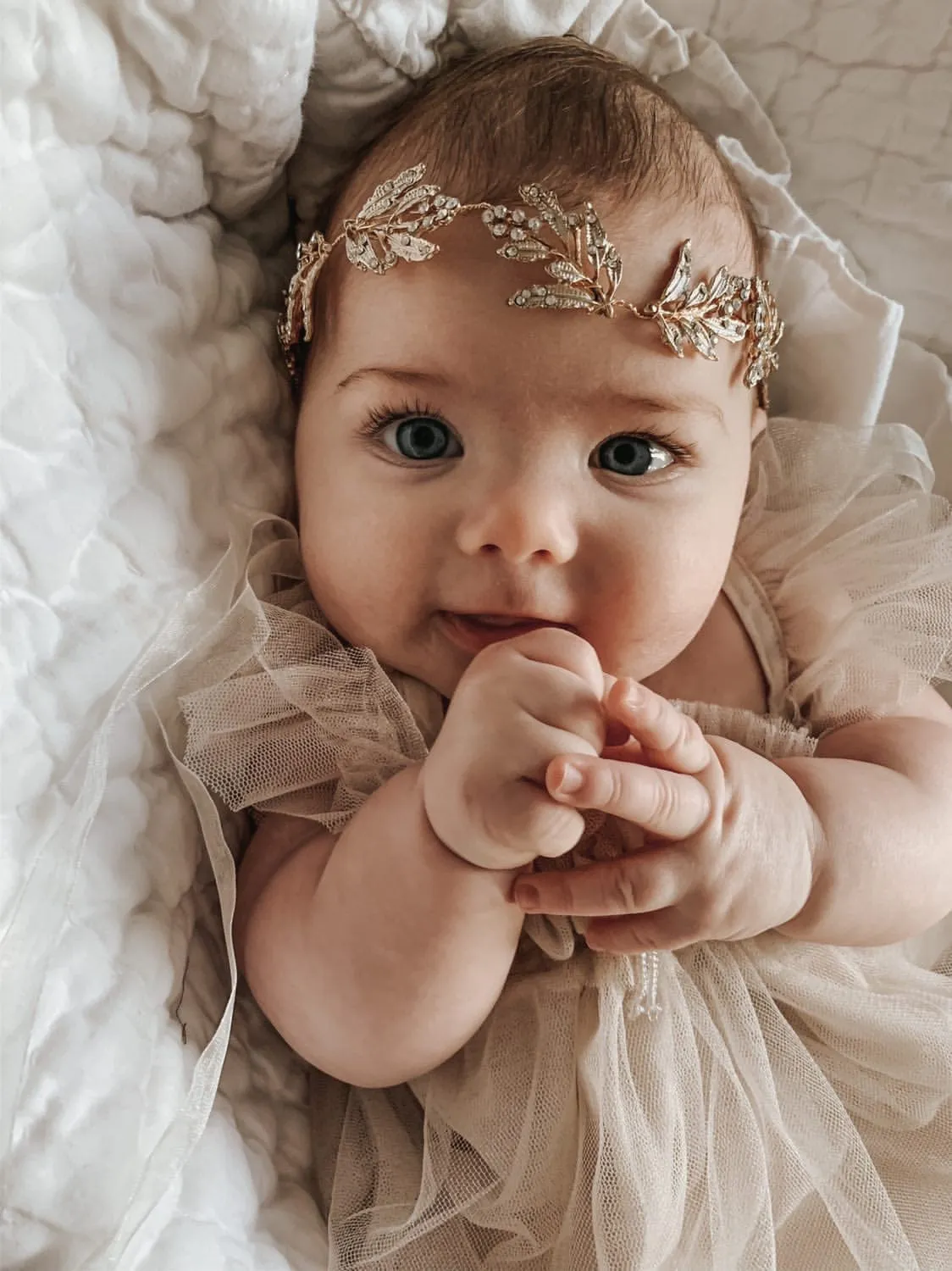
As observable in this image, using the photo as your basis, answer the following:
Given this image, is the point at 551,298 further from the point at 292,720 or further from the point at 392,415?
the point at 292,720

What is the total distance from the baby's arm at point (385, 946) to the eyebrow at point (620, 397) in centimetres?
28

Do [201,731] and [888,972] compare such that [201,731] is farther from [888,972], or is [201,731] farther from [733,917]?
[888,972]

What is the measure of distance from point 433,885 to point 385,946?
0.06 m

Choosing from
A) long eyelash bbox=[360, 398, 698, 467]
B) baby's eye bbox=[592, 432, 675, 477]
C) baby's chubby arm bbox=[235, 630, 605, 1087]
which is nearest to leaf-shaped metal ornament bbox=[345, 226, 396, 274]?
long eyelash bbox=[360, 398, 698, 467]

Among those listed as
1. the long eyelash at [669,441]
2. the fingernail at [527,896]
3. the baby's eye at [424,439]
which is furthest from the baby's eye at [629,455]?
the fingernail at [527,896]

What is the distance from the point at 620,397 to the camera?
2.73ft

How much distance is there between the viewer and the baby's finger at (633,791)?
2.10 feet

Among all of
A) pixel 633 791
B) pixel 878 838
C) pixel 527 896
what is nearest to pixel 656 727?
pixel 633 791

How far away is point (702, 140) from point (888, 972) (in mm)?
673

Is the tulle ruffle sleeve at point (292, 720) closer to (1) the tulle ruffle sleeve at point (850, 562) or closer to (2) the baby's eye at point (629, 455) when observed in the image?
(2) the baby's eye at point (629, 455)

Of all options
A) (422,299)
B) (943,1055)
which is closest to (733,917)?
(943,1055)

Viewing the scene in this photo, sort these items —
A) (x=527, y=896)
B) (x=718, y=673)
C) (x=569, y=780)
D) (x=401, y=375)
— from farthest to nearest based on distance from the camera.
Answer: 1. (x=718, y=673)
2. (x=401, y=375)
3. (x=527, y=896)
4. (x=569, y=780)

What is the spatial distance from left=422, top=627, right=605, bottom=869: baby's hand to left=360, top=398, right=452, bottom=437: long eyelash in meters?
0.20

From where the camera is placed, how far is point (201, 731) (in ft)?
2.73
